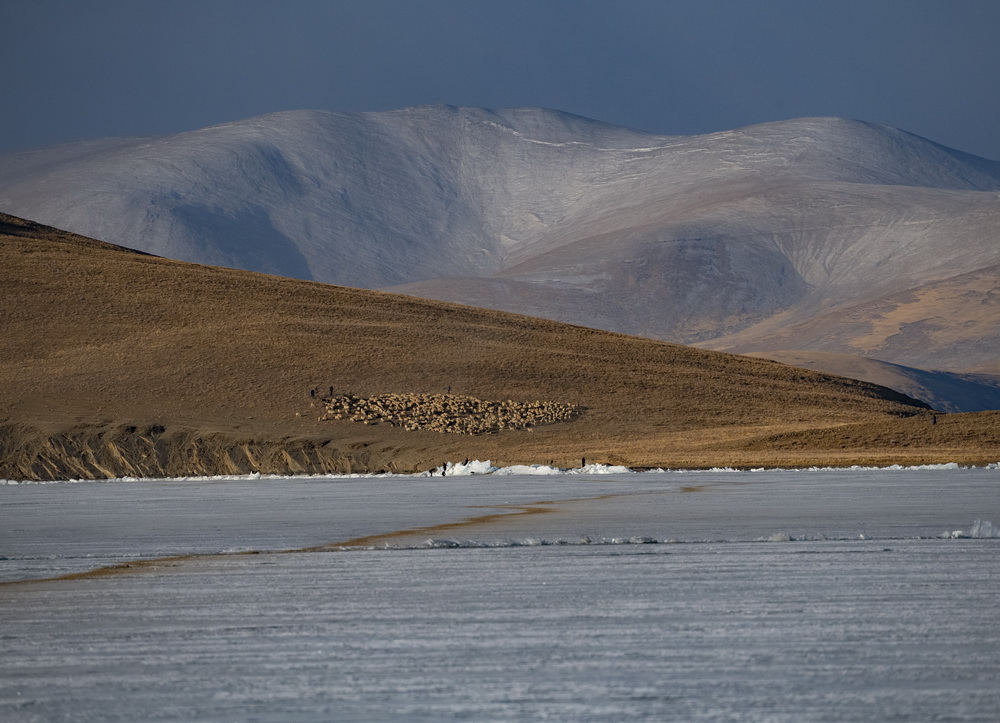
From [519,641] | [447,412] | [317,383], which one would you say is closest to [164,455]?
[447,412]

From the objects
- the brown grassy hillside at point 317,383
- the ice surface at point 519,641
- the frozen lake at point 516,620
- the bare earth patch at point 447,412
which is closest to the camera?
the ice surface at point 519,641

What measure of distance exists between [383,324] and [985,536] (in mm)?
73382

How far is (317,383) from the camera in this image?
73.9 meters

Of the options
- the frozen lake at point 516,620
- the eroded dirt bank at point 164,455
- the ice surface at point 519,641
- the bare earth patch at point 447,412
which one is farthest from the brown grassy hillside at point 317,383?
the ice surface at point 519,641

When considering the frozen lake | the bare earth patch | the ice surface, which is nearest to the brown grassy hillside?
the bare earth patch

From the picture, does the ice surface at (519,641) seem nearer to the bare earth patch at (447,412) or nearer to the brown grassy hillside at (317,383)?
the brown grassy hillside at (317,383)

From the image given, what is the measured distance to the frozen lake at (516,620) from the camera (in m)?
7.54

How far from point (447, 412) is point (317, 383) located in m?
8.73

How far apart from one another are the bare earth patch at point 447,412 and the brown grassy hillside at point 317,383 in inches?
31.5

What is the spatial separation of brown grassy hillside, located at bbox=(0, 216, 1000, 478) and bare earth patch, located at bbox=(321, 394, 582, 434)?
80 centimetres

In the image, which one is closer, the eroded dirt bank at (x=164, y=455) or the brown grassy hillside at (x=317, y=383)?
the eroded dirt bank at (x=164, y=455)

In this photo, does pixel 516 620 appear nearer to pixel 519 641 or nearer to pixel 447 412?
pixel 519 641

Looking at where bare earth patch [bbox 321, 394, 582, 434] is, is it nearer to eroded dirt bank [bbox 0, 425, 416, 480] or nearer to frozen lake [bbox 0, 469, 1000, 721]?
A: eroded dirt bank [bbox 0, 425, 416, 480]

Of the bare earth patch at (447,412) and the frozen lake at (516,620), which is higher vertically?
the bare earth patch at (447,412)
